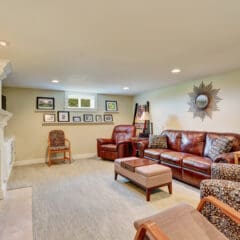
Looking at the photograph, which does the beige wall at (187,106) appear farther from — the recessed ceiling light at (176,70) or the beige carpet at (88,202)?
the beige carpet at (88,202)

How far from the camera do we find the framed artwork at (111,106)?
632 cm

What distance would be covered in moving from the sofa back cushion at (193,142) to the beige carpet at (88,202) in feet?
2.76

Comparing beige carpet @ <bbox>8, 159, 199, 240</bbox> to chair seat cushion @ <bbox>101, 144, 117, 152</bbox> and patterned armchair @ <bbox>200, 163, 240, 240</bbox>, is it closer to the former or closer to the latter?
patterned armchair @ <bbox>200, 163, 240, 240</bbox>

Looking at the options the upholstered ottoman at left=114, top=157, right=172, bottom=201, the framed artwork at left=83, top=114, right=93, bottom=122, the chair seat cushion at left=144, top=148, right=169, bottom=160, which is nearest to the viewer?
the upholstered ottoman at left=114, top=157, right=172, bottom=201

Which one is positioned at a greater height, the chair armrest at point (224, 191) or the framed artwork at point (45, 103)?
the framed artwork at point (45, 103)

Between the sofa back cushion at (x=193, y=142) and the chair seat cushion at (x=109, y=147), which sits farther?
the chair seat cushion at (x=109, y=147)

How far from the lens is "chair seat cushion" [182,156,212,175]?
9.74 feet

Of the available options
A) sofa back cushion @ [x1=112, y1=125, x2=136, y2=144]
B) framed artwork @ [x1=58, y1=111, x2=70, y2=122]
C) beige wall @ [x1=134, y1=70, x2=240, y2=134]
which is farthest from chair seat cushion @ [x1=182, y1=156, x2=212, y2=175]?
framed artwork @ [x1=58, y1=111, x2=70, y2=122]

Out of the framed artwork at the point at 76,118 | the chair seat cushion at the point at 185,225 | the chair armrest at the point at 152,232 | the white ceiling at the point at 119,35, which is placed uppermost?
the white ceiling at the point at 119,35

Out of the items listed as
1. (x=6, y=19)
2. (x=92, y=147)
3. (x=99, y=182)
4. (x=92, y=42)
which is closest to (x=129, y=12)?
(x=92, y=42)

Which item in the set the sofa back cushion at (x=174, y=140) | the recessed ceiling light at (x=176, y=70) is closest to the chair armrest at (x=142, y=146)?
the sofa back cushion at (x=174, y=140)

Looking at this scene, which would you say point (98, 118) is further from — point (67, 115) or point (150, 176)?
point (150, 176)

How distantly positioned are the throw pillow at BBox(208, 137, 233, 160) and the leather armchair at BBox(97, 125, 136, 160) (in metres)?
2.24

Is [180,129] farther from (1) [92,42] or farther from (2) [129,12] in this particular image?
(2) [129,12]
